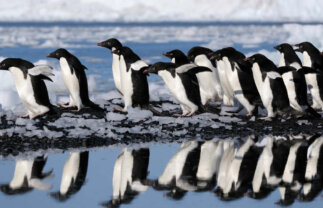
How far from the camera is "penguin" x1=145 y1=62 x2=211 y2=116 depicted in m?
7.20

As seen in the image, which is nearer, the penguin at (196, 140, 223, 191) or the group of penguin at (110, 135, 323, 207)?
the group of penguin at (110, 135, 323, 207)

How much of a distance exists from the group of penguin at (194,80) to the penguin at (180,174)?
1.97 metres

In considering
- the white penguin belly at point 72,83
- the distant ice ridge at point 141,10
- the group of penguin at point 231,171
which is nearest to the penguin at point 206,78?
the white penguin belly at point 72,83

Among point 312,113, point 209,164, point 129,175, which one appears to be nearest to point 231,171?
point 209,164

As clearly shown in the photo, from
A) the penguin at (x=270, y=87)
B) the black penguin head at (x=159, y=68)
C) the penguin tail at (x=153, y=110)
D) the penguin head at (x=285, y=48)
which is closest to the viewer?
the penguin at (x=270, y=87)

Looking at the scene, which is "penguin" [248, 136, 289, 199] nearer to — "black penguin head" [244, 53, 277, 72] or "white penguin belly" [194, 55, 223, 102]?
"black penguin head" [244, 53, 277, 72]

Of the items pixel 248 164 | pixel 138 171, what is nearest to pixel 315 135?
pixel 248 164

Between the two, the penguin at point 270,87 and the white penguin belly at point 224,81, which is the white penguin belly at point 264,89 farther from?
the white penguin belly at point 224,81

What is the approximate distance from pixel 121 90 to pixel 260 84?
1.83 meters

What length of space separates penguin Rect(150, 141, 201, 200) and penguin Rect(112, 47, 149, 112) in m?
2.18

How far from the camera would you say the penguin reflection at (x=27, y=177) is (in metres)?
4.03

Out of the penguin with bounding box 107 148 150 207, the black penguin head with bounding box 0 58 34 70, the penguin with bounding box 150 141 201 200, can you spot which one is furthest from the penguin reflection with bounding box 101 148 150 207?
the black penguin head with bounding box 0 58 34 70

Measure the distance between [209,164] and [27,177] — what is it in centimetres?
134

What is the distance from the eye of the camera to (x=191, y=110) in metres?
7.31
